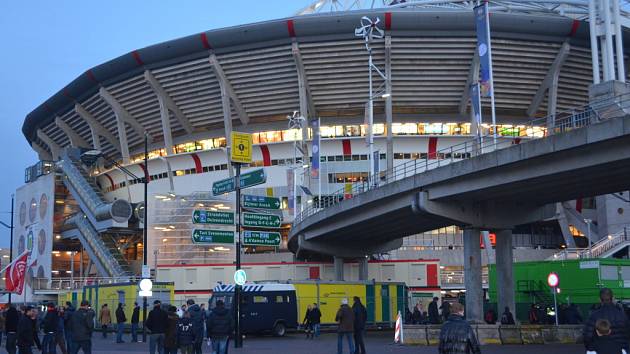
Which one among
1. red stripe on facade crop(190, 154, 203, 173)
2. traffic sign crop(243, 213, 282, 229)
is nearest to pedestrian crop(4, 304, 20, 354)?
traffic sign crop(243, 213, 282, 229)

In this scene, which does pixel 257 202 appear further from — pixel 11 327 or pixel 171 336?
pixel 171 336

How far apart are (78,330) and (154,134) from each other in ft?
197

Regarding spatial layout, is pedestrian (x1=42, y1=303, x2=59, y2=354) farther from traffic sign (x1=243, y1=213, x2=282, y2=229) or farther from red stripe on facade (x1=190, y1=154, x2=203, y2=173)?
red stripe on facade (x1=190, y1=154, x2=203, y2=173)

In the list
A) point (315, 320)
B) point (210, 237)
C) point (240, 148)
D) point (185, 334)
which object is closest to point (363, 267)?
point (315, 320)

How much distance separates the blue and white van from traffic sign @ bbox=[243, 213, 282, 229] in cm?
750

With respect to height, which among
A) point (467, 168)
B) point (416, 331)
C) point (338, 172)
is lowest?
point (416, 331)

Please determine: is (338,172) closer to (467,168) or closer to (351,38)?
(351,38)

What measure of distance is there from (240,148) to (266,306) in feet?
33.9

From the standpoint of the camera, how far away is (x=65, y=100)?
246 ft

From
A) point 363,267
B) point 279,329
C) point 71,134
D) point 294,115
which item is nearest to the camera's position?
point 279,329

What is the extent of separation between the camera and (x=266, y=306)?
111ft

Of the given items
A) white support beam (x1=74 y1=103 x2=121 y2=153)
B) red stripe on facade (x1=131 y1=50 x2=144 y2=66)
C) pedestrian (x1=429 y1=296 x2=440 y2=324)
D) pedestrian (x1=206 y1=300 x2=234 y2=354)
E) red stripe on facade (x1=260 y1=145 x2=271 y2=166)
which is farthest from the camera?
white support beam (x1=74 y1=103 x2=121 y2=153)

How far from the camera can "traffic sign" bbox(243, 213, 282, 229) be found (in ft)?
84.5

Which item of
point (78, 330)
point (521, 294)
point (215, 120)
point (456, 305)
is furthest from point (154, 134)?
point (456, 305)
